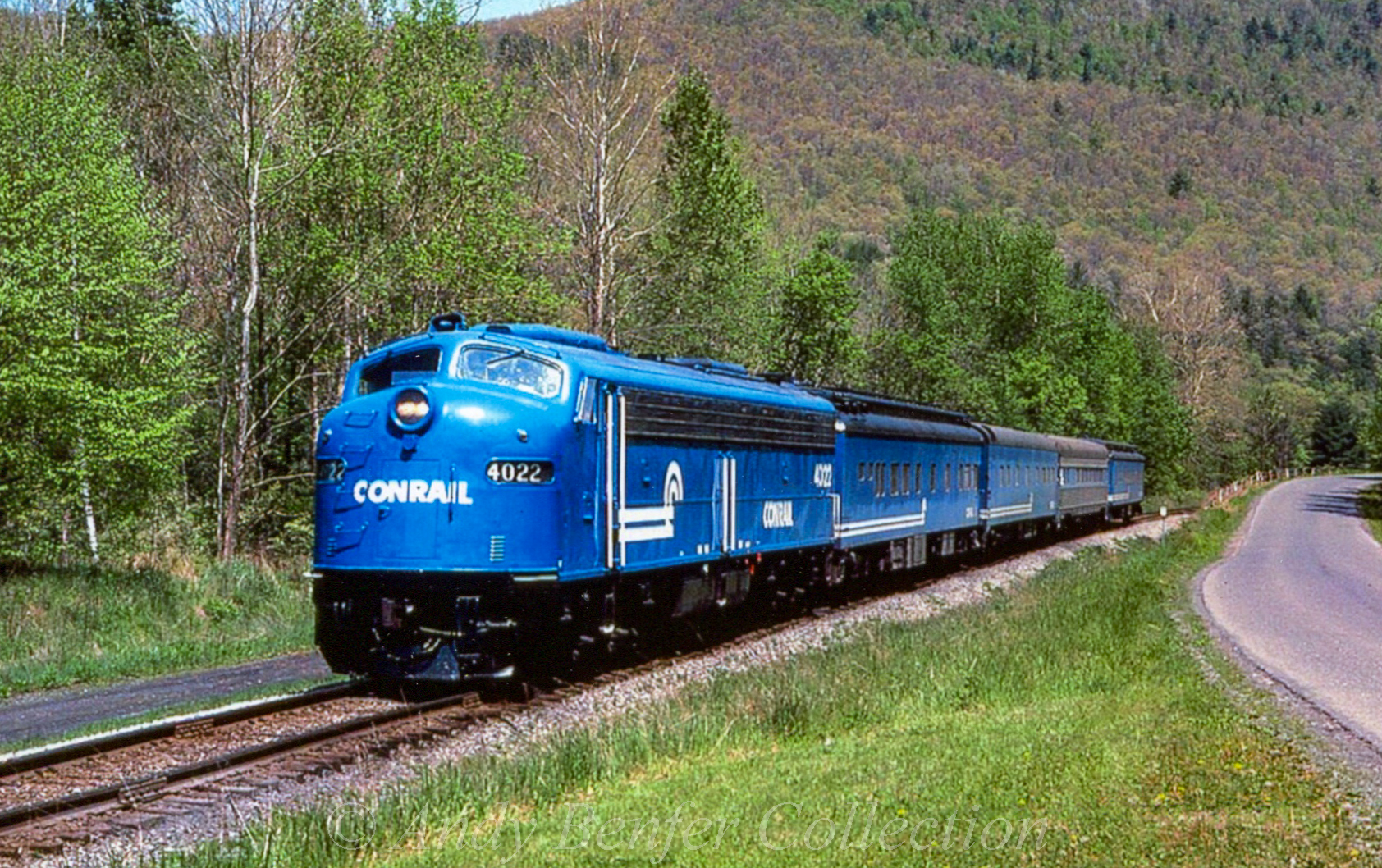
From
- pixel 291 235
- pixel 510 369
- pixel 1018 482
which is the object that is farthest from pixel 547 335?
pixel 1018 482

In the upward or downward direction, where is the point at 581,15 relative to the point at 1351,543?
upward

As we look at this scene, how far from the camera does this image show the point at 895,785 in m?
10.0

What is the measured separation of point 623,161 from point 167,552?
13.5m

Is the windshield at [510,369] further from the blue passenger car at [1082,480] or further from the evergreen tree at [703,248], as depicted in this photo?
the blue passenger car at [1082,480]

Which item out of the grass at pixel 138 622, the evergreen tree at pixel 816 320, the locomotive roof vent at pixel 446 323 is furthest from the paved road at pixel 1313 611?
the evergreen tree at pixel 816 320

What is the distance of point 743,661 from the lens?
18.5 m

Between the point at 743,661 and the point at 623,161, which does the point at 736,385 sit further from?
the point at 623,161

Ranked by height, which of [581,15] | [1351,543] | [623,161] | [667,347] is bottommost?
[1351,543]

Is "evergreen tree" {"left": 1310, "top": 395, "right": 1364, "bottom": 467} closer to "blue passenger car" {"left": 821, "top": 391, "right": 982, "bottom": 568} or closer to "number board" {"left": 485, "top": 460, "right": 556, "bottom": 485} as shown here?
"blue passenger car" {"left": 821, "top": 391, "right": 982, "bottom": 568}

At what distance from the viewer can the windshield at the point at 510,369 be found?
1572 cm

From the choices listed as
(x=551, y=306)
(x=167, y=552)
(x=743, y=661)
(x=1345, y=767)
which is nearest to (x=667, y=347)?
(x=551, y=306)

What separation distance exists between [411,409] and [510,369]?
3.87 ft

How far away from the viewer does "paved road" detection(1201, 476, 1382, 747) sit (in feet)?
51.0

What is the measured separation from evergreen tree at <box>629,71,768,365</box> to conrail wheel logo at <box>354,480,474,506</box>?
22140mm
